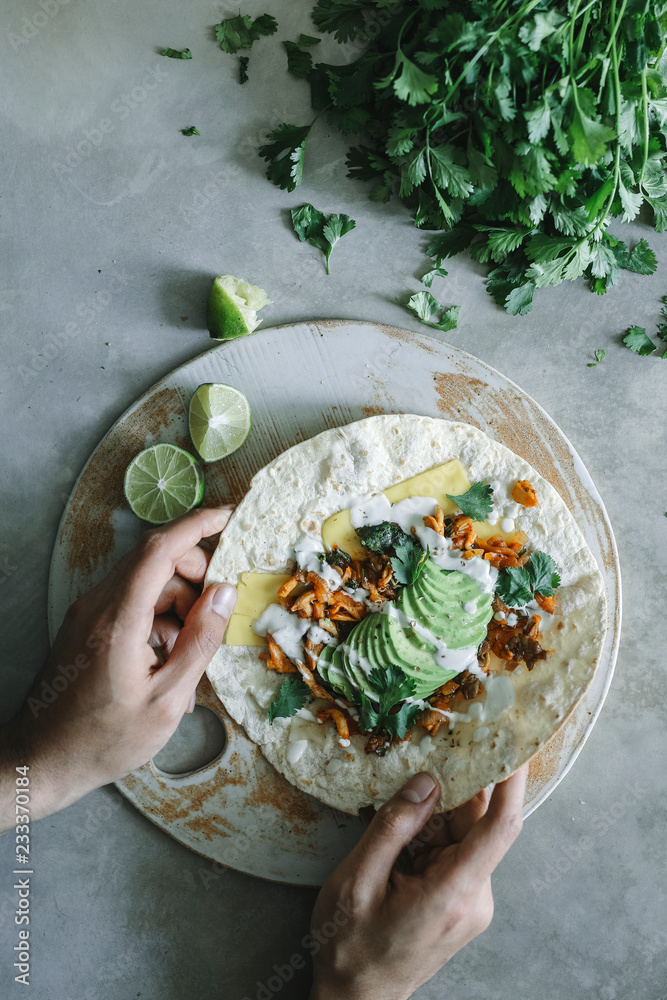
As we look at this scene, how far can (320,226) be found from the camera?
9.08 ft

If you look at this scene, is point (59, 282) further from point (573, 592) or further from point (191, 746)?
point (573, 592)

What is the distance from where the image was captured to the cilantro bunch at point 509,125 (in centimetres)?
219

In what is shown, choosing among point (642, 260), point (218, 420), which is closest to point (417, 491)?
point (218, 420)

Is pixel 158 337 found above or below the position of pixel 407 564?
above

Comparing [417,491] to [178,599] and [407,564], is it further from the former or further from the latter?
[178,599]

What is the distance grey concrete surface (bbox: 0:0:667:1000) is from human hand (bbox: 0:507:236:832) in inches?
16.1

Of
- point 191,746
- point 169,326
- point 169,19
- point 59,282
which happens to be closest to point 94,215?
point 59,282

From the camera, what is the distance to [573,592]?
98.8 inches

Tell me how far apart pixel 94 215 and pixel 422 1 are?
161cm

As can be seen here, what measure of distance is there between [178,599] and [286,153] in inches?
79.7

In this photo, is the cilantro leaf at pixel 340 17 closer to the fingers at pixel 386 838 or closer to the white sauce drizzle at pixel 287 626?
the white sauce drizzle at pixel 287 626

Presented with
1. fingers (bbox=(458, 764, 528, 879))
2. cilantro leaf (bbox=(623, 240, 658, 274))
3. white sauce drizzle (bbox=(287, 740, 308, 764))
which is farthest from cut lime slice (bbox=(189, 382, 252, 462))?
cilantro leaf (bbox=(623, 240, 658, 274))

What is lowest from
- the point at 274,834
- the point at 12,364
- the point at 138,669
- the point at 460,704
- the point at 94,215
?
the point at 274,834

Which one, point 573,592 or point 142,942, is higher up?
point 573,592
